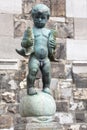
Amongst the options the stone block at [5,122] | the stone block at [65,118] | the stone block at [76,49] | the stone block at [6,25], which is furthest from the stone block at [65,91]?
the stone block at [6,25]

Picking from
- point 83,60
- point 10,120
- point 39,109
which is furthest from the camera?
point 83,60

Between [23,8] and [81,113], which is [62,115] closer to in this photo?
[81,113]

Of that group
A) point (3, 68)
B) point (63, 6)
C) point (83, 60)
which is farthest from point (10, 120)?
point (63, 6)

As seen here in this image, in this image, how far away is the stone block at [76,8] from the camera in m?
6.70

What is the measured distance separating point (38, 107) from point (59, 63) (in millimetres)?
2271

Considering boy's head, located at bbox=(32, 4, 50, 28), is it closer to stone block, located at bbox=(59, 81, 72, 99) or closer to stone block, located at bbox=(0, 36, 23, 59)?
stone block, located at bbox=(0, 36, 23, 59)

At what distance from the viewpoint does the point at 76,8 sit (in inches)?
265

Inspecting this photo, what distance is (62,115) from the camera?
6434 millimetres

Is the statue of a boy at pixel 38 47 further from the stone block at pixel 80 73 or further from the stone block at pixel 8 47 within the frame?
the stone block at pixel 80 73

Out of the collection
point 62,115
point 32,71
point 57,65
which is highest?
point 32,71

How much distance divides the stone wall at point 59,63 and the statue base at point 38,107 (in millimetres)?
1840

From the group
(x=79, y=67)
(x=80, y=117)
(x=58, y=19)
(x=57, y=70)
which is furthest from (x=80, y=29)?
(x=80, y=117)

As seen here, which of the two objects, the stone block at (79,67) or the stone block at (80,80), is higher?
the stone block at (79,67)

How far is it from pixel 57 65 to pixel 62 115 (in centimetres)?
69
